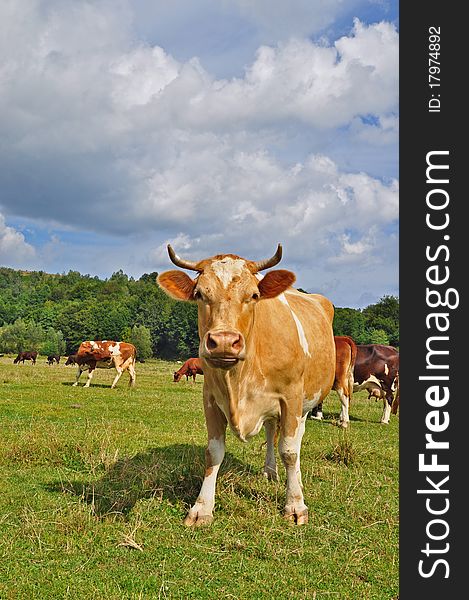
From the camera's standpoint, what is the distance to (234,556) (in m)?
5.08

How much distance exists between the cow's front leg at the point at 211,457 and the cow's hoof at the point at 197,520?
30 millimetres

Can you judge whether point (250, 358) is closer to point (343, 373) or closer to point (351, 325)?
point (343, 373)

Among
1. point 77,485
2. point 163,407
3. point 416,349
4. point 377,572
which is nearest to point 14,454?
point 77,485

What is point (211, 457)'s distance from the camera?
6.35 meters

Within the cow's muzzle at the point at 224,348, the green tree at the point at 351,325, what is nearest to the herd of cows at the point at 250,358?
the cow's muzzle at the point at 224,348

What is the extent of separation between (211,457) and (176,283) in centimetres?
217

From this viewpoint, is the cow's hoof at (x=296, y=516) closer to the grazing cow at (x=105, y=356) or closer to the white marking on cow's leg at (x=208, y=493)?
the white marking on cow's leg at (x=208, y=493)

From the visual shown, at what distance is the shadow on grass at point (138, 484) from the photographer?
6.31m

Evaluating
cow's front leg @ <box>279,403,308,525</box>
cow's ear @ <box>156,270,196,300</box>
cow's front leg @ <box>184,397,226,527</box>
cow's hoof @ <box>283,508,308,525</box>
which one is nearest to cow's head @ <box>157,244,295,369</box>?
cow's ear @ <box>156,270,196,300</box>

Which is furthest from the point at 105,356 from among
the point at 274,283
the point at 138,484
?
the point at 274,283

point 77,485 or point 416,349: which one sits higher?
point 416,349

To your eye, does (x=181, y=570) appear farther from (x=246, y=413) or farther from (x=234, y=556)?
(x=246, y=413)

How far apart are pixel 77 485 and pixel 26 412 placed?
7341 millimetres

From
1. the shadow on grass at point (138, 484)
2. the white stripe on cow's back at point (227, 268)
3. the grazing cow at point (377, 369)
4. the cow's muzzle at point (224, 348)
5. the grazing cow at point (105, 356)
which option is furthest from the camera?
the grazing cow at point (105, 356)
